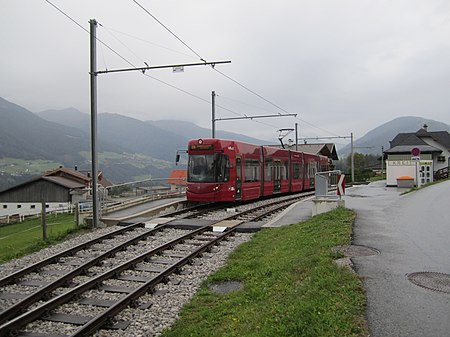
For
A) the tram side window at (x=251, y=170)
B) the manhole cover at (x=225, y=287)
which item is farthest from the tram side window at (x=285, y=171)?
the manhole cover at (x=225, y=287)

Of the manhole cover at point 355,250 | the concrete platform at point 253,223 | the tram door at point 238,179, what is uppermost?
the tram door at point 238,179

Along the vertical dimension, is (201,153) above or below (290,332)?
above

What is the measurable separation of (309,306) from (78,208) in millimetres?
11553

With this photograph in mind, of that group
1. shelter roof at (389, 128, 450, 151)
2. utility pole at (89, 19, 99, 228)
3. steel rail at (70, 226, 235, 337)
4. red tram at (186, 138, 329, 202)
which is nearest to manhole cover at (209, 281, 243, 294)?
steel rail at (70, 226, 235, 337)

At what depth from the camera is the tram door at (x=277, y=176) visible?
24.9 meters

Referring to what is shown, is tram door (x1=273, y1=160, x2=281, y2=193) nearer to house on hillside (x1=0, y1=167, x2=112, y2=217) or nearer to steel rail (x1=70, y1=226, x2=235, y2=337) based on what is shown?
steel rail (x1=70, y1=226, x2=235, y2=337)

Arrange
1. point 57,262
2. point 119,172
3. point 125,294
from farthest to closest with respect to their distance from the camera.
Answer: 1. point 119,172
2. point 57,262
3. point 125,294

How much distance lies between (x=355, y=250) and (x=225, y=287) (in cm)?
272

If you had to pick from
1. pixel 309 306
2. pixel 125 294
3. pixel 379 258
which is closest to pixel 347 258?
pixel 379 258

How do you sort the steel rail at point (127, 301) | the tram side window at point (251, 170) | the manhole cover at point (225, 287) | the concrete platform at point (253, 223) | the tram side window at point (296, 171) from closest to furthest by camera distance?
1. the steel rail at point (127, 301)
2. the manhole cover at point (225, 287)
3. the concrete platform at point (253, 223)
4. the tram side window at point (251, 170)
5. the tram side window at point (296, 171)

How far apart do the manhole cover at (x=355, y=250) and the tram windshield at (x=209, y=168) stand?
1051 cm

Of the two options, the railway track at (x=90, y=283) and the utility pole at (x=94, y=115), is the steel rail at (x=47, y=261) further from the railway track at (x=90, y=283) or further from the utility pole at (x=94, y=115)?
the utility pole at (x=94, y=115)

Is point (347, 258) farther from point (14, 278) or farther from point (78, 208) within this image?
point (78, 208)

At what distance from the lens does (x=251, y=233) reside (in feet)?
43.2
